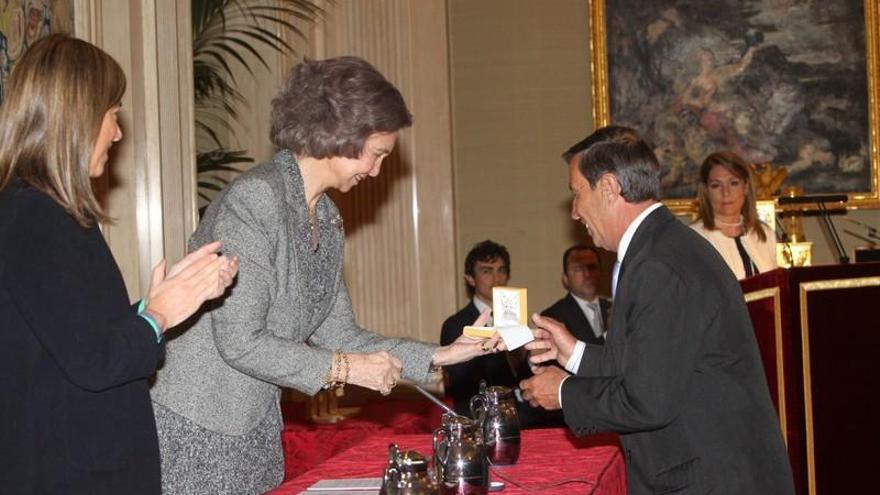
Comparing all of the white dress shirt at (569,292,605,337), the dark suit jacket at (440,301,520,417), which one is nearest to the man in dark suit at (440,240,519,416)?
the dark suit jacket at (440,301,520,417)

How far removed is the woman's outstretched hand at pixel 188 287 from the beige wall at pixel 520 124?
267 inches

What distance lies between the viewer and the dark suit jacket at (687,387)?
3.05 m

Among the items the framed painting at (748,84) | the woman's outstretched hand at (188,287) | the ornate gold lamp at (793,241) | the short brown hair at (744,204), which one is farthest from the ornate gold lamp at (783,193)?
the woman's outstretched hand at (188,287)

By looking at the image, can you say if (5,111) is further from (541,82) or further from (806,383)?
(541,82)

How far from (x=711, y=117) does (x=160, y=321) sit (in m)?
7.36

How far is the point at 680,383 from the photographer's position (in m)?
3.05

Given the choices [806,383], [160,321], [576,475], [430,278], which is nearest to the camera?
[160,321]

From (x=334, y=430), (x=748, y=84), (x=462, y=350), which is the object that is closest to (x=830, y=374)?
(x=462, y=350)

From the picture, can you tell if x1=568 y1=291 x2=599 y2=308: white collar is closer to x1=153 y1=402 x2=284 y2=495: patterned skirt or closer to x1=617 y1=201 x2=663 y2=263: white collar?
x1=617 y1=201 x2=663 y2=263: white collar

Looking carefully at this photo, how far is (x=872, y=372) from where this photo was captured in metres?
5.54

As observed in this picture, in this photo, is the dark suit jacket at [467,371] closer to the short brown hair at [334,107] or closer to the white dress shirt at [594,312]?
the white dress shirt at [594,312]

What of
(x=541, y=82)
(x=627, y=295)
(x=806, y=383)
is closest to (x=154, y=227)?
(x=806, y=383)

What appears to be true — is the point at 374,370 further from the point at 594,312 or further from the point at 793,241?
the point at 793,241

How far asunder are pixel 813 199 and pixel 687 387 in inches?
215
